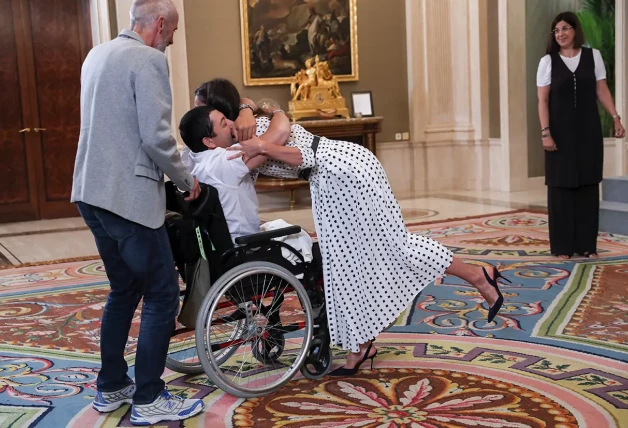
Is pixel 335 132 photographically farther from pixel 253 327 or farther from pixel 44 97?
pixel 253 327

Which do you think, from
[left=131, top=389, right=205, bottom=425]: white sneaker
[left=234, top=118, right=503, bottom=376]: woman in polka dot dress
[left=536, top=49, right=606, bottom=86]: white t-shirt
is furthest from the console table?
[left=131, top=389, right=205, bottom=425]: white sneaker

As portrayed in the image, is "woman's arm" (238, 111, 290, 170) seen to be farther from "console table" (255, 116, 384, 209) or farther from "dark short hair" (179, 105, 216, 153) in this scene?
"console table" (255, 116, 384, 209)

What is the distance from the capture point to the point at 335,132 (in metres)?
9.83

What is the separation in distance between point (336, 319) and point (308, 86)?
691 centimetres

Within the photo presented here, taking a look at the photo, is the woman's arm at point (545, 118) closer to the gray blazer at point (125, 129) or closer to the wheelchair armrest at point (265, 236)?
the wheelchair armrest at point (265, 236)

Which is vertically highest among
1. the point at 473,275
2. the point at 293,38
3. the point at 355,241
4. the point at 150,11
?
the point at 293,38

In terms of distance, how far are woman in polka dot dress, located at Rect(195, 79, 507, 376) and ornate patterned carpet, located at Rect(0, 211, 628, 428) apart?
0.82ft

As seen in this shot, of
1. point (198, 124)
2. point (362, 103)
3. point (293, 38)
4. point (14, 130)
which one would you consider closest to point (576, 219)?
point (198, 124)

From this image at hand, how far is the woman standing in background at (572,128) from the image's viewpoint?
18.2 ft

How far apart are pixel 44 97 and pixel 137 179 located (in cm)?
740

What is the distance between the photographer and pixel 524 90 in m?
10.0

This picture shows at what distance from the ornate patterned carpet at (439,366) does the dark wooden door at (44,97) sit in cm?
453

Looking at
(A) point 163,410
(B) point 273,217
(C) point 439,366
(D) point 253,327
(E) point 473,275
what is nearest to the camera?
(A) point 163,410

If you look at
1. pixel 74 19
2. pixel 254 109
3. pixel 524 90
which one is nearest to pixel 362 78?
pixel 524 90
